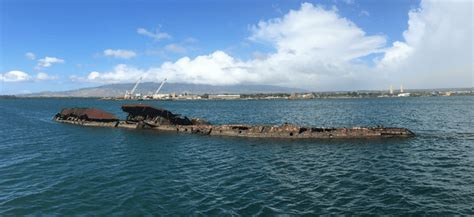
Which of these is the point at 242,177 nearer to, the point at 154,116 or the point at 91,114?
the point at 154,116

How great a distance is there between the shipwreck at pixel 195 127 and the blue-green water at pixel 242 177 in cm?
205

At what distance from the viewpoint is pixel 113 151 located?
37969 millimetres

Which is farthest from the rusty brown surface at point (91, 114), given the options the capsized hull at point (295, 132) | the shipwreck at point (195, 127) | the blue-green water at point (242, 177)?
the blue-green water at point (242, 177)

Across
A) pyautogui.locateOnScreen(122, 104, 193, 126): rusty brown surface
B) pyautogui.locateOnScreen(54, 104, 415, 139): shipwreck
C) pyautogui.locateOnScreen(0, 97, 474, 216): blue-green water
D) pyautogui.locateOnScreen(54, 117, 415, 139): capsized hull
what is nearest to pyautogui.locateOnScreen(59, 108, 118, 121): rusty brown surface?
pyautogui.locateOnScreen(54, 104, 415, 139): shipwreck

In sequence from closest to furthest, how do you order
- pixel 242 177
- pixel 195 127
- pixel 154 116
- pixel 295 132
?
pixel 242 177 < pixel 295 132 < pixel 195 127 < pixel 154 116

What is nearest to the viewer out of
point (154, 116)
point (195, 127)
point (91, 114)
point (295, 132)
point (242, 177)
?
point (242, 177)

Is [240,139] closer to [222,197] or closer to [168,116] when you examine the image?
[168,116]

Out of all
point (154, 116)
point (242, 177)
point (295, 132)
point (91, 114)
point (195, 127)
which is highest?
point (91, 114)

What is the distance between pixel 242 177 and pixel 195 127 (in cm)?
2568

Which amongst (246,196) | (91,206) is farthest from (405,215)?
(91,206)

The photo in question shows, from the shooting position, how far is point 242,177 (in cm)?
2570

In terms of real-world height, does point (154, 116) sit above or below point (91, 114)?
below

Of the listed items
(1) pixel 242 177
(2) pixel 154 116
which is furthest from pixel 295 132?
(2) pixel 154 116

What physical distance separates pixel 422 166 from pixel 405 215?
12.0 meters
